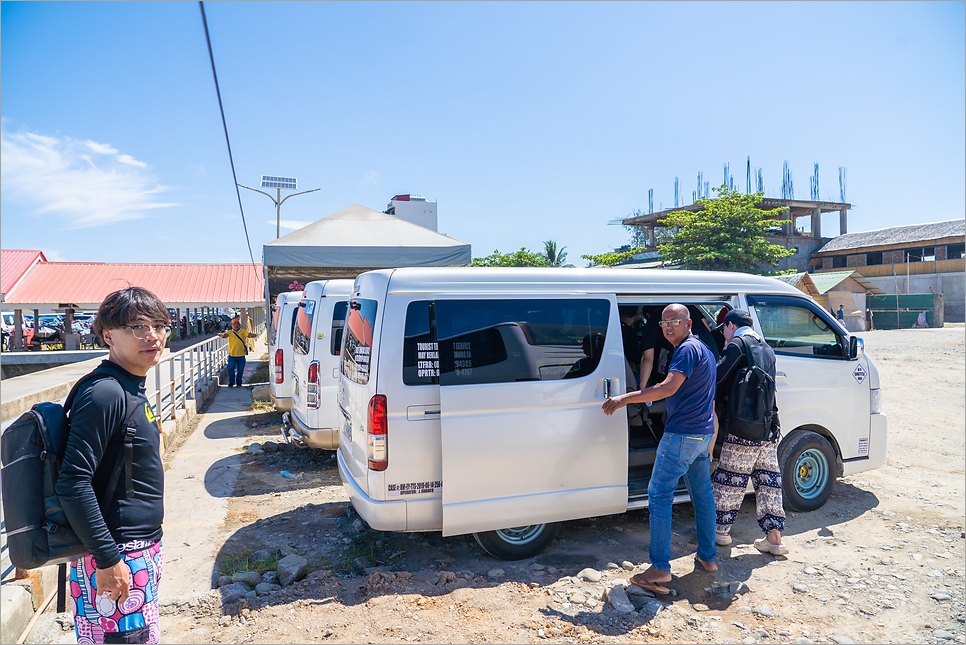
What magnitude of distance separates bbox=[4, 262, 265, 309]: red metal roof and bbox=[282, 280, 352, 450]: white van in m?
20.7

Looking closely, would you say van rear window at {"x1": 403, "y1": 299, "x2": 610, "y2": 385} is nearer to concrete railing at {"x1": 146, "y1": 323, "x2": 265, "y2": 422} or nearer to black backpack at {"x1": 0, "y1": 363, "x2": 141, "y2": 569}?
black backpack at {"x1": 0, "y1": 363, "x2": 141, "y2": 569}

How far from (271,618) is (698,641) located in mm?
2654

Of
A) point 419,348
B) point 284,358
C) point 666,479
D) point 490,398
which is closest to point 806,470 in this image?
point 666,479

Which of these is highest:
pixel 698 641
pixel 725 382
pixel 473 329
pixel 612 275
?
pixel 612 275

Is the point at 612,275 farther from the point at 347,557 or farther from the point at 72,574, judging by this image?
the point at 72,574

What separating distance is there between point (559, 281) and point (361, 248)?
9505 millimetres

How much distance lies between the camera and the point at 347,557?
4.51 m

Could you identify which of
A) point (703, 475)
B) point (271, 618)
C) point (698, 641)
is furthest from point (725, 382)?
point (271, 618)

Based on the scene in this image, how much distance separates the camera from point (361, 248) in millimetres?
13195

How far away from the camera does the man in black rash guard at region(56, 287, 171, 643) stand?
2080mm

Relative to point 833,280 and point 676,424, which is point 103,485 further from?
point 833,280

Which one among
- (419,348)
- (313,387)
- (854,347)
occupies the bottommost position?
(313,387)

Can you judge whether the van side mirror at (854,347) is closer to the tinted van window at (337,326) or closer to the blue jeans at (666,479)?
the blue jeans at (666,479)

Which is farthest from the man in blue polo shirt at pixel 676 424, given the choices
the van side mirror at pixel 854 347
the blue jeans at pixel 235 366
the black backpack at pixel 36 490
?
the blue jeans at pixel 235 366
